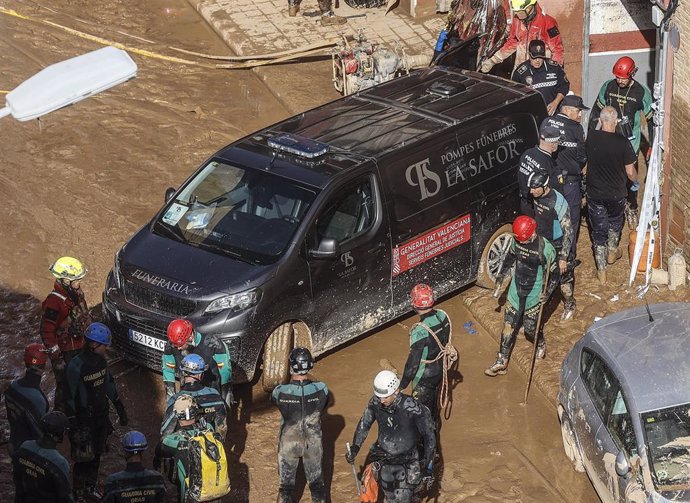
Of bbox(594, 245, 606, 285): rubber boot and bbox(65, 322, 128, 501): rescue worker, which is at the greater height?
bbox(65, 322, 128, 501): rescue worker

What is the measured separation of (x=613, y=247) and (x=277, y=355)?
4.48m

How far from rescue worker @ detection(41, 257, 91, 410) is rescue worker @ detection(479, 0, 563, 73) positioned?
273 inches

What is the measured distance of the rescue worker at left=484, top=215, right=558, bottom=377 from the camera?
12070 mm

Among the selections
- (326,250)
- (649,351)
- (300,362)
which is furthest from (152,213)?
(649,351)

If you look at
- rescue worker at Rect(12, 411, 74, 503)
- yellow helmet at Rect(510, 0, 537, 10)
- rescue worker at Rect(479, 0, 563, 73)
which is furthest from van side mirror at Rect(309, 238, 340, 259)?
yellow helmet at Rect(510, 0, 537, 10)

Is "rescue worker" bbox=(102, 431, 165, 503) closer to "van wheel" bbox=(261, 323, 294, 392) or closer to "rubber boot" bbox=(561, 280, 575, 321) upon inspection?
"van wheel" bbox=(261, 323, 294, 392)

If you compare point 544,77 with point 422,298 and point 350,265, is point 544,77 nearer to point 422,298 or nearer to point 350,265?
point 350,265

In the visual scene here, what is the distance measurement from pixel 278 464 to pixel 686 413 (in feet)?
11.3

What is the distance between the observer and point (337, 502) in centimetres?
1088

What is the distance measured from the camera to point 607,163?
44.3ft

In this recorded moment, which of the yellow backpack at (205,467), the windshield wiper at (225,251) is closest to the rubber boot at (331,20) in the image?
the windshield wiper at (225,251)

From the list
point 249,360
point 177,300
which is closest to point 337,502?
point 249,360

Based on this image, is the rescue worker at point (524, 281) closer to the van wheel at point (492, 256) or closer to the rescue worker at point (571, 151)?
the van wheel at point (492, 256)

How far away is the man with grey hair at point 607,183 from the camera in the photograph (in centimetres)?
1341
